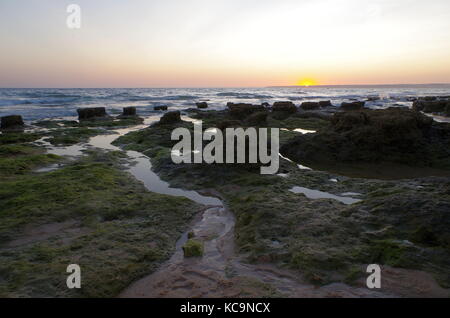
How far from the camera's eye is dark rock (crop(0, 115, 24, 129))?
19922mm

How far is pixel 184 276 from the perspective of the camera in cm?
392

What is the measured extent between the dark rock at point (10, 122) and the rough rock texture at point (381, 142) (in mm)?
19069

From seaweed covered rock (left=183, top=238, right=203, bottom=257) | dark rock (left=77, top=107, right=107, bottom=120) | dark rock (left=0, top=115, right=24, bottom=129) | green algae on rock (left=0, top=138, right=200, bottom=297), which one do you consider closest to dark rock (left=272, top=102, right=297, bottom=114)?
dark rock (left=77, top=107, right=107, bottom=120)

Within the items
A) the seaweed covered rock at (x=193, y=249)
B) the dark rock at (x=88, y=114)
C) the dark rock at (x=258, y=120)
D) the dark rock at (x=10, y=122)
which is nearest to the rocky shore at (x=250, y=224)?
the seaweed covered rock at (x=193, y=249)

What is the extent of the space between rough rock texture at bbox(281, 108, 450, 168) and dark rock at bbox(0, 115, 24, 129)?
19.1m

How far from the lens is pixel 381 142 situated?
34.9 feet

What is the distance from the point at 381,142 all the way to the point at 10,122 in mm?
22717

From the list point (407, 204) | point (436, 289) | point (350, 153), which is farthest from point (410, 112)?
point (436, 289)

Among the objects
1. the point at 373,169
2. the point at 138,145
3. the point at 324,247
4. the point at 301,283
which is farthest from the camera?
the point at 138,145

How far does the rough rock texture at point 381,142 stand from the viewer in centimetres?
1021

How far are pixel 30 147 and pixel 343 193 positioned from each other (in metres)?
12.4

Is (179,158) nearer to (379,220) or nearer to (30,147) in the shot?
(379,220)
